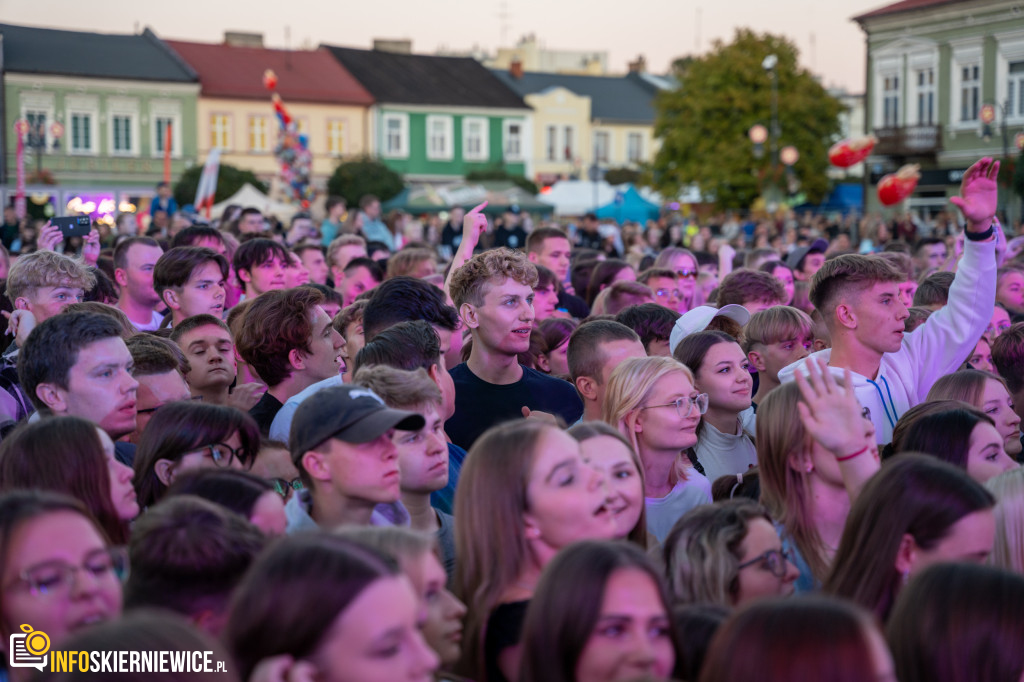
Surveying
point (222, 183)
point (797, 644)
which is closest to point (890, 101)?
point (222, 183)

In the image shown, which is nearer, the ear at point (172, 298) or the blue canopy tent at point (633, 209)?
the ear at point (172, 298)

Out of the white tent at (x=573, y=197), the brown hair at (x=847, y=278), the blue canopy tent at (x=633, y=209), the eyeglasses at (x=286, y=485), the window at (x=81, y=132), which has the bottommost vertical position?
the eyeglasses at (x=286, y=485)

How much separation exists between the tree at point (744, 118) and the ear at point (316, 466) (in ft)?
149

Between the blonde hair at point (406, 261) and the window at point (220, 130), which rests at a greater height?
the window at point (220, 130)

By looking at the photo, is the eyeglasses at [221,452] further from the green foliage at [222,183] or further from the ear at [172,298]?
the green foliage at [222,183]

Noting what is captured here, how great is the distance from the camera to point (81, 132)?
165 ft

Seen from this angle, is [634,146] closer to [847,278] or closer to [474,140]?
[474,140]

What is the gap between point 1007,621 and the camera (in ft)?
8.37

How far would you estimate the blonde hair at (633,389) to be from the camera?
4.66 metres

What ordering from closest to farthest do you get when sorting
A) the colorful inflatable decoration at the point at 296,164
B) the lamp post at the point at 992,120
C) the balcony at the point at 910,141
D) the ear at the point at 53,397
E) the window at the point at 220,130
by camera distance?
the ear at the point at 53,397 → the colorful inflatable decoration at the point at 296,164 → the lamp post at the point at 992,120 → the balcony at the point at 910,141 → the window at the point at 220,130

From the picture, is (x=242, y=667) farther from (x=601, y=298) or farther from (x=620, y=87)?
(x=620, y=87)

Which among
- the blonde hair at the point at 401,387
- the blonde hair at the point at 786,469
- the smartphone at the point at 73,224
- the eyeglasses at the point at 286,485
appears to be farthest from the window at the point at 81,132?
the blonde hair at the point at 786,469

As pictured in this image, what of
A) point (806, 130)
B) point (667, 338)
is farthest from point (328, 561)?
point (806, 130)

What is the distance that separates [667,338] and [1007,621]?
13.3ft
